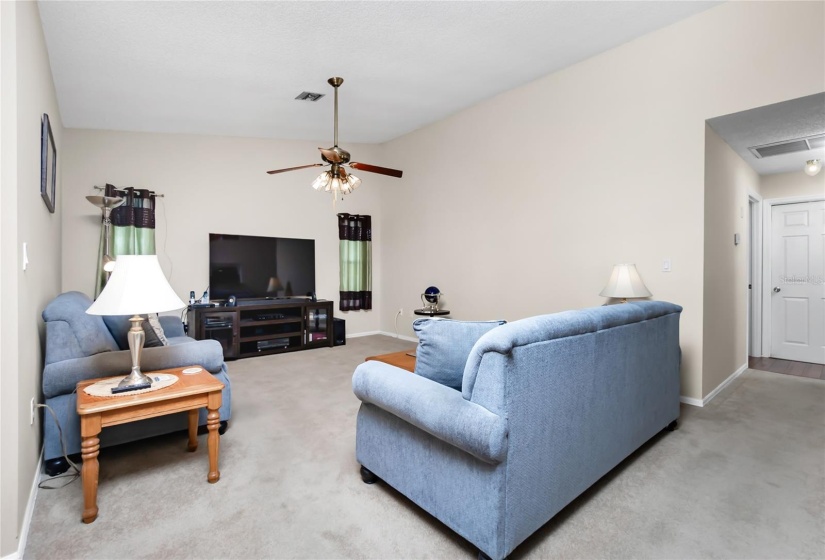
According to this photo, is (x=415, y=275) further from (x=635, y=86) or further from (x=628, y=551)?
(x=628, y=551)

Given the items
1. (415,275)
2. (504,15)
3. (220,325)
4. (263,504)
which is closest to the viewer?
(263,504)

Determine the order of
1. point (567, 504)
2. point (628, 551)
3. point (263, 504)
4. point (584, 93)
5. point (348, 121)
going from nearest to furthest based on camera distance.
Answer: point (628, 551) < point (567, 504) < point (263, 504) < point (584, 93) < point (348, 121)

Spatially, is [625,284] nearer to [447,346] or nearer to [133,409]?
[447,346]

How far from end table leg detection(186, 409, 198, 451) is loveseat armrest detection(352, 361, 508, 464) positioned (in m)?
1.13

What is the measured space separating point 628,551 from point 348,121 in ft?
16.3

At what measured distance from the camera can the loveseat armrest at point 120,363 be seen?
2.26m

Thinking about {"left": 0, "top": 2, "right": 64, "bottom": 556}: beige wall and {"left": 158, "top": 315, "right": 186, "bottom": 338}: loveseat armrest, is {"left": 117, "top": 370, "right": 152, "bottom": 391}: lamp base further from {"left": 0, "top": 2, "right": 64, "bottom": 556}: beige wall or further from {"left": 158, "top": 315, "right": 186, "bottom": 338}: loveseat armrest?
{"left": 158, "top": 315, "right": 186, "bottom": 338}: loveseat armrest

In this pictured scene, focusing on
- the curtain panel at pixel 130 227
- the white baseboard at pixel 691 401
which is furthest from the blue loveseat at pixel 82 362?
the white baseboard at pixel 691 401

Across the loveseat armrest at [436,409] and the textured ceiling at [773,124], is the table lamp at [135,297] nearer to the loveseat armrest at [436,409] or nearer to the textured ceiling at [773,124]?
the loveseat armrest at [436,409]

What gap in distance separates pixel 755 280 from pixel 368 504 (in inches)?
208

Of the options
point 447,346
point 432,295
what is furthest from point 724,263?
point 447,346

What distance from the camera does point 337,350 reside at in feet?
18.0

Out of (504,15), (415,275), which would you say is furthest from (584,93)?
(415,275)

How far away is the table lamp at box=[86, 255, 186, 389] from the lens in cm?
205
